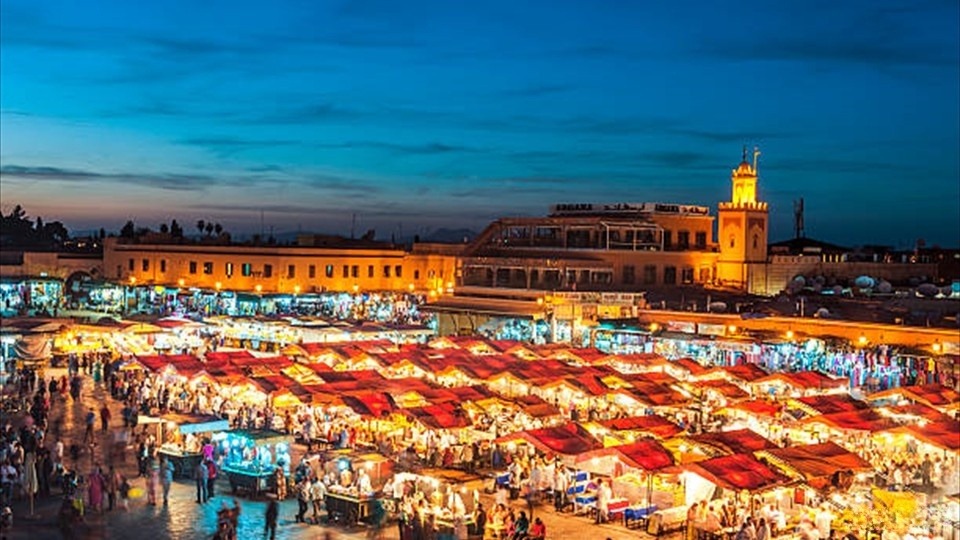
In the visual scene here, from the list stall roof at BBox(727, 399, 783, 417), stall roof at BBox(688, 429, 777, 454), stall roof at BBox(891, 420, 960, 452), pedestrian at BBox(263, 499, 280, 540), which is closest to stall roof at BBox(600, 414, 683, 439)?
stall roof at BBox(688, 429, 777, 454)

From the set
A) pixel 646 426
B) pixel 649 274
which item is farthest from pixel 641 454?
pixel 649 274

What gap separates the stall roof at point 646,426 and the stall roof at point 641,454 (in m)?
2.13

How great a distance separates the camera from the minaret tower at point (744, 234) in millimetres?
63219

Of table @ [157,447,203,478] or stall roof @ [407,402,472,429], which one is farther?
stall roof @ [407,402,472,429]

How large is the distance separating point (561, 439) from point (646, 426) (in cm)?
238

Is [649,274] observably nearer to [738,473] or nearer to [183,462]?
[183,462]

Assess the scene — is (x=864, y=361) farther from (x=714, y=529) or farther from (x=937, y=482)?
(x=714, y=529)

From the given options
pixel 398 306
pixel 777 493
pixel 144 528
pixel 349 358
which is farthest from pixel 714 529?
pixel 398 306

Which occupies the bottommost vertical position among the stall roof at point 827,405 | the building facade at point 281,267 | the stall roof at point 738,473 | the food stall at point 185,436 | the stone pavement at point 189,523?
the stone pavement at point 189,523

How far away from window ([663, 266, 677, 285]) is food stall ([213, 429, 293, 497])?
129 ft

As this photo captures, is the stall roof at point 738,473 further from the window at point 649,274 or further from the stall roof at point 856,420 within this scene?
the window at point 649,274

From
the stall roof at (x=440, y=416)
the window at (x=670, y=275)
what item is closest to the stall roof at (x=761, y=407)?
the stall roof at (x=440, y=416)

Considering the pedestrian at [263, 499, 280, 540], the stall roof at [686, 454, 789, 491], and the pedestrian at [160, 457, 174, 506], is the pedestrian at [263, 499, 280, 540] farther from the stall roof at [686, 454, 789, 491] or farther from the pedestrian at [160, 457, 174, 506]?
the stall roof at [686, 454, 789, 491]

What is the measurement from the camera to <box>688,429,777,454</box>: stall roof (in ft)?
65.0
